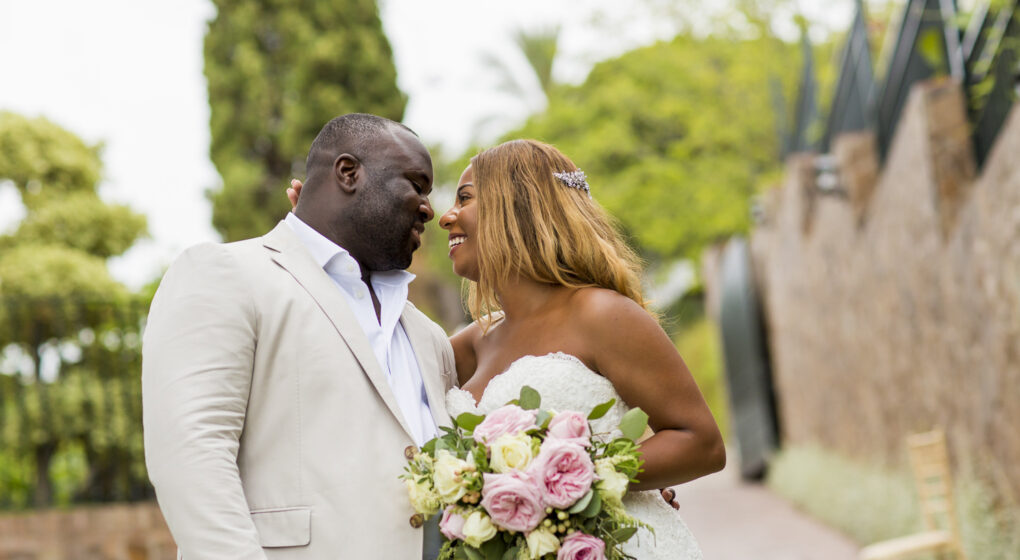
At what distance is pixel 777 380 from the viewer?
18453mm

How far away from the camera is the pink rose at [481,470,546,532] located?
2.38m

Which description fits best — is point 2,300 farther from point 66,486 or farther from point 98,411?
point 66,486

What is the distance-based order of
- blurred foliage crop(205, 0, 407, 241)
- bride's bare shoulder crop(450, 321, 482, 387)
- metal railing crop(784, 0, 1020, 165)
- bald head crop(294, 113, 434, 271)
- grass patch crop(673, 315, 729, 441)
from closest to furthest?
bald head crop(294, 113, 434, 271)
bride's bare shoulder crop(450, 321, 482, 387)
metal railing crop(784, 0, 1020, 165)
blurred foliage crop(205, 0, 407, 241)
grass patch crop(673, 315, 729, 441)

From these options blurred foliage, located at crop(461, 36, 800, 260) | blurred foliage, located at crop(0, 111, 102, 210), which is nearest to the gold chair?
blurred foliage, located at crop(0, 111, 102, 210)

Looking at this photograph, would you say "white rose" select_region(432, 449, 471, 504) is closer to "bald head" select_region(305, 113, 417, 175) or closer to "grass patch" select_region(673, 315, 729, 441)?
"bald head" select_region(305, 113, 417, 175)

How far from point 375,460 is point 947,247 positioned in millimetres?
6756

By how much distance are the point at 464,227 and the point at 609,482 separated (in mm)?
1029

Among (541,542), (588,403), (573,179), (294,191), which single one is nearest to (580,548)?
(541,542)

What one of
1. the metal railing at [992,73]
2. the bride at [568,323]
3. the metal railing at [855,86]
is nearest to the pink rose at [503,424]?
the bride at [568,323]

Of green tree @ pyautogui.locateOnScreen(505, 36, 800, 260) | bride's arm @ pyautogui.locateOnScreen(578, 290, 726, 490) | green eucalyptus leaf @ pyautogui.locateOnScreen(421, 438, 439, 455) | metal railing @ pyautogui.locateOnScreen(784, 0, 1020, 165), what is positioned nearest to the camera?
green eucalyptus leaf @ pyautogui.locateOnScreen(421, 438, 439, 455)

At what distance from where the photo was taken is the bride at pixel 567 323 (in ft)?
9.20

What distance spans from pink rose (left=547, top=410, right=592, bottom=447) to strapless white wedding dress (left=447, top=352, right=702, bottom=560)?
29cm

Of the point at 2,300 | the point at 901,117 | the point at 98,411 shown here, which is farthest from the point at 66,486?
the point at 901,117

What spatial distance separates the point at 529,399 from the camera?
261cm
